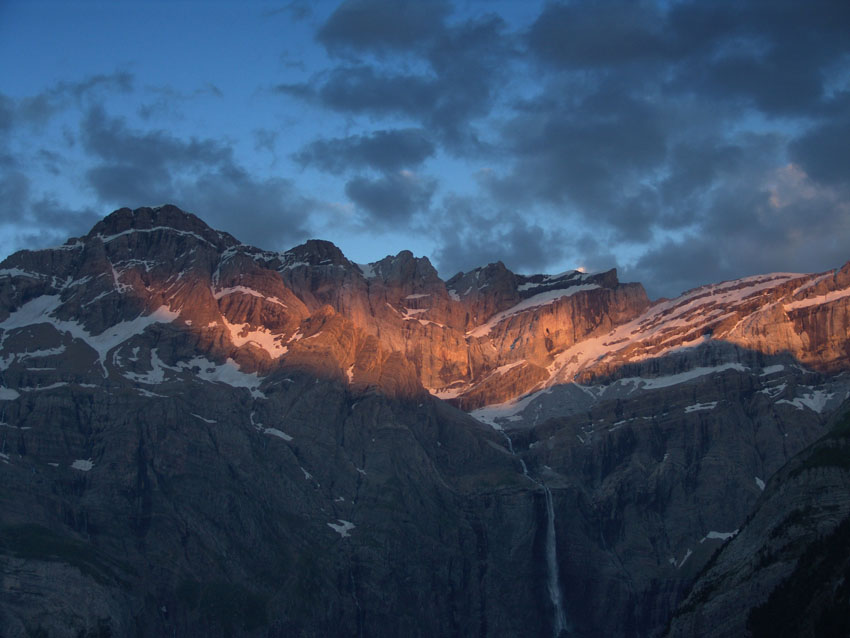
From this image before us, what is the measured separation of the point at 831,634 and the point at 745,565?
4225 centimetres

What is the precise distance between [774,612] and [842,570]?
13.7 metres

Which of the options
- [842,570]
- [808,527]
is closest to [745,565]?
[808,527]

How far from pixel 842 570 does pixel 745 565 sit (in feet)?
96.6

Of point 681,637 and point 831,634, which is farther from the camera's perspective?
point 681,637

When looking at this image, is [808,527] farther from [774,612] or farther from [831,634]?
[831,634]

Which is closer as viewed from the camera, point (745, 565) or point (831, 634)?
point (831, 634)

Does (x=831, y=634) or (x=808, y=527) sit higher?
(x=808, y=527)

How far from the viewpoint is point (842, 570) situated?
171000mm

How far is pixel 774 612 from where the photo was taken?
182 metres

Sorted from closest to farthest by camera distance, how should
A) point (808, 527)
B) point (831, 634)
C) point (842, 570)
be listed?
1. point (831, 634)
2. point (842, 570)
3. point (808, 527)

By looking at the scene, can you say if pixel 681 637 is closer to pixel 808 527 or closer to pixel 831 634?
pixel 808 527

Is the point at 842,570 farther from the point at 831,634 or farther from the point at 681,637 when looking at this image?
the point at 681,637

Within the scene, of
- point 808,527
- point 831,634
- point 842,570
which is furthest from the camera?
point 808,527

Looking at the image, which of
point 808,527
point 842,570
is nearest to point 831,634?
point 842,570
